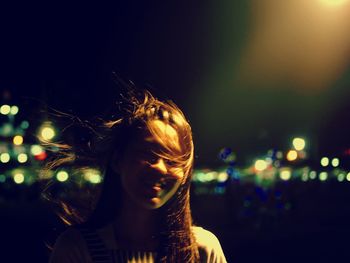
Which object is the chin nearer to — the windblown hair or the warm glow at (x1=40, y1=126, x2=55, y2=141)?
the windblown hair

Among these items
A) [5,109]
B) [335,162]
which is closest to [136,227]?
[335,162]

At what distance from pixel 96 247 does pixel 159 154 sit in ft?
1.28

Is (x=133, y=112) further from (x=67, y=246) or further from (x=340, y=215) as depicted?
(x=340, y=215)

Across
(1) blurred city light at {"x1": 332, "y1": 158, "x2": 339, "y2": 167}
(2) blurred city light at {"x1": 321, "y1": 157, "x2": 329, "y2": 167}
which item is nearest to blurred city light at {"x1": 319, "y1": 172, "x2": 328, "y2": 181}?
(2) blurred city light at {"x1": 321, "y1": 157, "x2": 329, "y2": 167}

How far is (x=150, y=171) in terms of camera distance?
1.83 m

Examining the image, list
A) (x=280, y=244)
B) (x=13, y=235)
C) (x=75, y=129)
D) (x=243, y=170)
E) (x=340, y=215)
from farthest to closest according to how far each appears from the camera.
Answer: (x=243, y=170)
(x=340, y=215)
(x=13, y=235)
(x=280, y=244)
(x=75, y=129)

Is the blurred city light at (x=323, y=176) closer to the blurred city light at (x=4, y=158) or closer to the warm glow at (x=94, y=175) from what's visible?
the warm glow at (x=94, y=175)

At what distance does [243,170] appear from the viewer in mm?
31938

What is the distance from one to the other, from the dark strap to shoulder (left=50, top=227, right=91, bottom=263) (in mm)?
15

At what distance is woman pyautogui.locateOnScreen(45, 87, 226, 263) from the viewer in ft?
6.01

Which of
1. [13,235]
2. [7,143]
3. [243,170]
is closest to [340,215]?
[13,235]

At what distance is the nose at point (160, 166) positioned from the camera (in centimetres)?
183

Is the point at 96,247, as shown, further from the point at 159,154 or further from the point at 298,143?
the point at 298,143

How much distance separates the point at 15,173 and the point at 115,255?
32.6 meters
